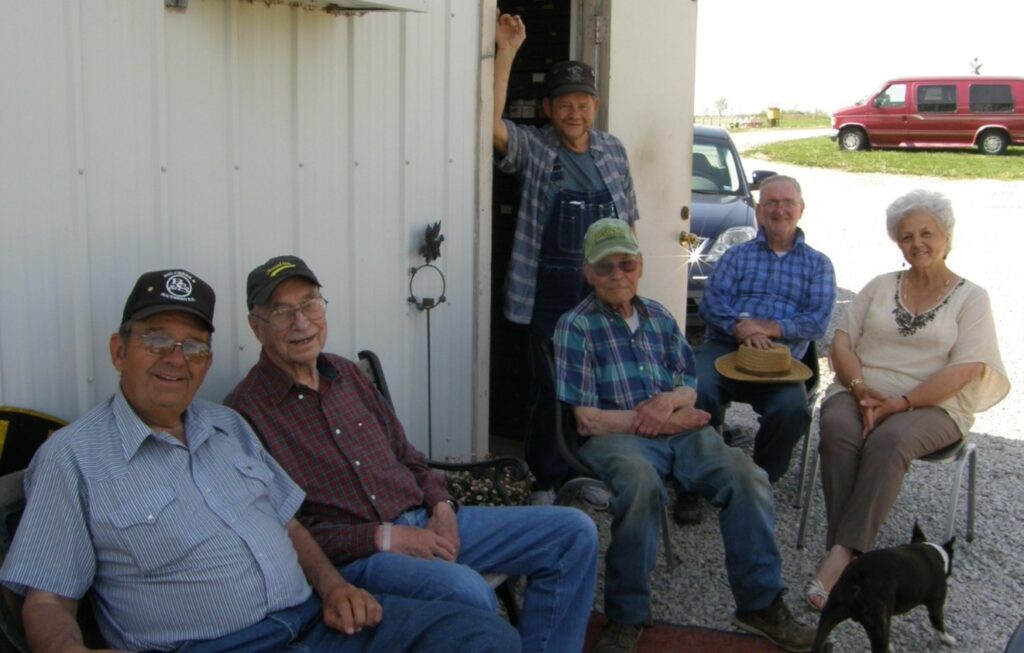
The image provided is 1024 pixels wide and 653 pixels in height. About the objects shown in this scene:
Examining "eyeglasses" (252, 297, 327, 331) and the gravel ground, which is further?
the gravel ground

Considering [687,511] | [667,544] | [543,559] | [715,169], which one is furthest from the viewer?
[715,169]

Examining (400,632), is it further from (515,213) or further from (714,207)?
(714,207)

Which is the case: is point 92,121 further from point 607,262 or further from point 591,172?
point 591,172

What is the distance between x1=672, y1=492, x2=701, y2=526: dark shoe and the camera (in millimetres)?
4508

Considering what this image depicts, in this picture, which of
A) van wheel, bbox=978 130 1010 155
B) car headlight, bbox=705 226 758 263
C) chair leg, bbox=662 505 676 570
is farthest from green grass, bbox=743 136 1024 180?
chair leg, bbox=662 505 676 570

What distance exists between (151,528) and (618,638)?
5.52 ft

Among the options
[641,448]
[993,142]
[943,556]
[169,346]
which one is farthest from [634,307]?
[993,142]

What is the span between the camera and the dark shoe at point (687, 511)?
451cm

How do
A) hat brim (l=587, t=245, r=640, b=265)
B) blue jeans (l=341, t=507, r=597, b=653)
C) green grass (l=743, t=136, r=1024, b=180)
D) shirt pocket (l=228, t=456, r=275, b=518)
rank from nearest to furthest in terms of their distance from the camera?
shirt pocket (l=228, t=456, r=275, b=518) < blue jeans (l=341, t=507, r=597, b=653) < hat brim (l=587, t=245, r=640, b=265) < green grass (l=743, t=136, r=1024, b=180)

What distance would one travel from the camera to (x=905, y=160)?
2262 centimetres

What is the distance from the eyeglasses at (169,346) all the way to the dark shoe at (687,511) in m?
2.64

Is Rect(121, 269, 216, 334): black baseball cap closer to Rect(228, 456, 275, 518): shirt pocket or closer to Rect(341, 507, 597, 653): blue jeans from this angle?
Rect(228, 456, 275, 518): shirt pocket

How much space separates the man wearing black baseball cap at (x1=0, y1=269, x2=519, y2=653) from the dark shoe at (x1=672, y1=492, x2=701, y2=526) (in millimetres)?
2193

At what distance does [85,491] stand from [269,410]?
0.61m
